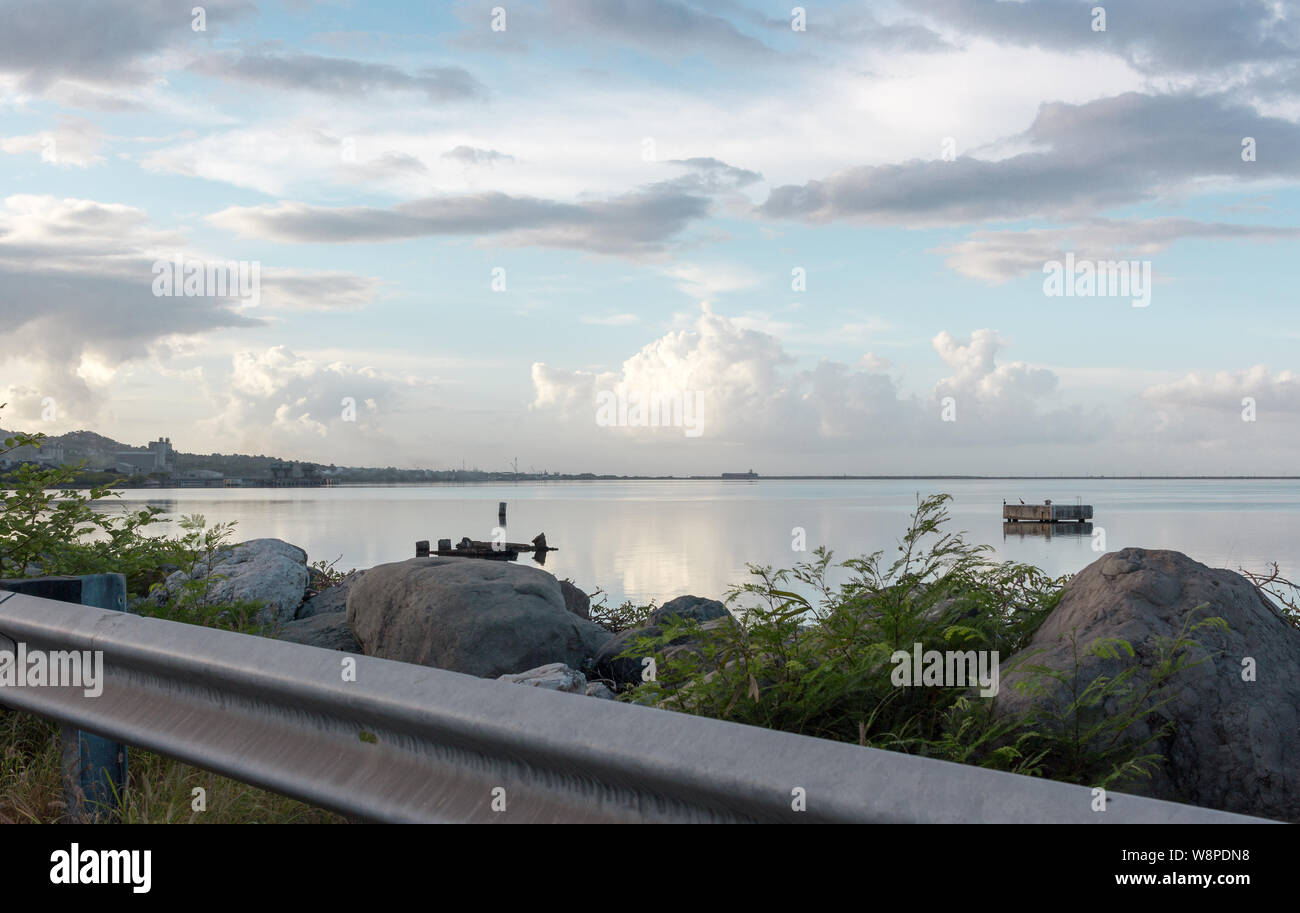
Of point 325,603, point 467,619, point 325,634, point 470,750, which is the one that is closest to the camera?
point 470,750

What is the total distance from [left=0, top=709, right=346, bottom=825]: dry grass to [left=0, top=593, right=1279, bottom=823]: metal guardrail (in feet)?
1.17

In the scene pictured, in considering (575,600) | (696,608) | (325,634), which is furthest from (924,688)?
(575,600)

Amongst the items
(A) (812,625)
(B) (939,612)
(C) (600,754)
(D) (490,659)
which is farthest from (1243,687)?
(D) (490,659)

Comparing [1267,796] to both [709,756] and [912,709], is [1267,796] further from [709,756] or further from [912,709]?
[709,756]

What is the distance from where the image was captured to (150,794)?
3.82 m

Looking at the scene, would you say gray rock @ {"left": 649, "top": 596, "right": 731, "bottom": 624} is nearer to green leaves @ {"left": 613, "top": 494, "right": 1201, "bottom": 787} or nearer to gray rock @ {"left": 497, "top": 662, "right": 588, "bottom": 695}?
gray rock @ {"left": 497, "top": 662, "right": 588, "bottom": 695}

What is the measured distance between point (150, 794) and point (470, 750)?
2013 mm

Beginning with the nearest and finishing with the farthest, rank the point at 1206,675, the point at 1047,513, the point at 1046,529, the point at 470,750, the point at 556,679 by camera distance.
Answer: the point at 470,750, the point at 1206,675, the point at 556,679, the point at 1046,529, the point at 1047,513

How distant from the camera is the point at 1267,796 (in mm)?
3020

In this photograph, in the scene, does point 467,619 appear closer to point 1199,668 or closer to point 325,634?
point 325,634
